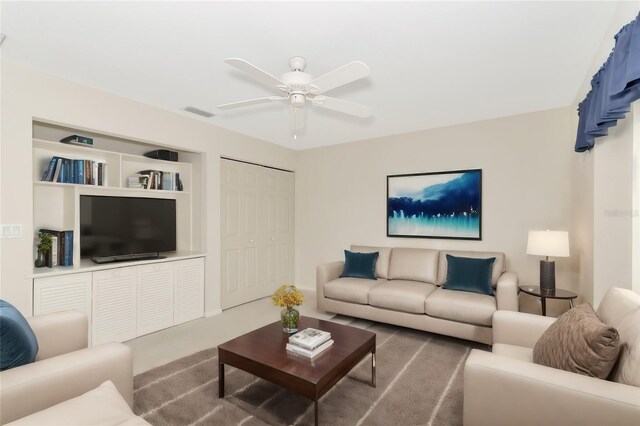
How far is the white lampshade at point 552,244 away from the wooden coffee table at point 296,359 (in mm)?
1867

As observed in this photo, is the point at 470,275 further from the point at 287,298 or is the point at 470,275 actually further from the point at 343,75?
the point at 343,75

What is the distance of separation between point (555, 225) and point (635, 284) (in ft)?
5.78

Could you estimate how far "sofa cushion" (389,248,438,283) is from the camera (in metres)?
3.88

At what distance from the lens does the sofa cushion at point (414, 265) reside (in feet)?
12.7

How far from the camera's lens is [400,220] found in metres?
4.50

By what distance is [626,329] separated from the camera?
142cm

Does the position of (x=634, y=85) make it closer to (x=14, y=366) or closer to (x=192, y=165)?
(x=14, y=366)

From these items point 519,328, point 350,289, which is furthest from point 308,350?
point 350,289

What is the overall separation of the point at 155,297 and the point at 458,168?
3.98 m

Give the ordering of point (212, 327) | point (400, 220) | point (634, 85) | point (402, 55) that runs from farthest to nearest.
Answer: point (400, 220), point (212, 327), point (402, 55), point (634, 85)

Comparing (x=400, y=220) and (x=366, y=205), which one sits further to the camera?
(x=366, y=205)

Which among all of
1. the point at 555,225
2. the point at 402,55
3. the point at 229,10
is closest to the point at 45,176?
the point at 229,10

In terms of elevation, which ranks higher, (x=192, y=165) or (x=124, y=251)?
(x=192, y=165)

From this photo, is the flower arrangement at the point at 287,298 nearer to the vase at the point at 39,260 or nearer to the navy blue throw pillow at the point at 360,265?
the navy blue throw pillow at the point at 360,265
